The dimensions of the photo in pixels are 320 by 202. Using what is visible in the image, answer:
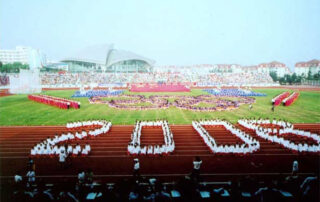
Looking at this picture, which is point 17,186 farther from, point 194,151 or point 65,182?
point 194,151

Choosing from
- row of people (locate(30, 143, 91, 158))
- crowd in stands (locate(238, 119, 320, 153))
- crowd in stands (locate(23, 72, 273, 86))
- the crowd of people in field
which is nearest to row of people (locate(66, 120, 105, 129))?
the crowd of people in field

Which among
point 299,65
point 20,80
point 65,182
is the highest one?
point 299,65

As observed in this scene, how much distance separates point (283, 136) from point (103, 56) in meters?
63.9

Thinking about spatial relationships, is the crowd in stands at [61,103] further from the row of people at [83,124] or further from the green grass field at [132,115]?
the row of people at [83,124]

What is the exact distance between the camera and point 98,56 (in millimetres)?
69375

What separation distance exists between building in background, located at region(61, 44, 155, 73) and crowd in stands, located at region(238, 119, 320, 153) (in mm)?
59133

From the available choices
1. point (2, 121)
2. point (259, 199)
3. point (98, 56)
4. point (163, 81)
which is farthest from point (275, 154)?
point (98, 56)

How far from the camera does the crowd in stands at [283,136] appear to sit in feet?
34.5

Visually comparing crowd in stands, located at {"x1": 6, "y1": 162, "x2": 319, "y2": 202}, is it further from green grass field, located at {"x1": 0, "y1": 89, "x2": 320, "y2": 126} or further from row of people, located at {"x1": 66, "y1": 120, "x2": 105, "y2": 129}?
green grass field, located at {"x1": 0, "y1": 89, "x2": 320, "y2": 126}

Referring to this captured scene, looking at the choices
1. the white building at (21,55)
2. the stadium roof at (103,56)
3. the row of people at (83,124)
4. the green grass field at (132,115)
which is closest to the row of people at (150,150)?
the row of people at (83,124)

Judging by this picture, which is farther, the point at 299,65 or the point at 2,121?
the point at 299,65

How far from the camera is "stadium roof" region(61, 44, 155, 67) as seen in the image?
67438 millimetres

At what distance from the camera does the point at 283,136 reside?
12.5 meters

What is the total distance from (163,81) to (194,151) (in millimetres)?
45791
